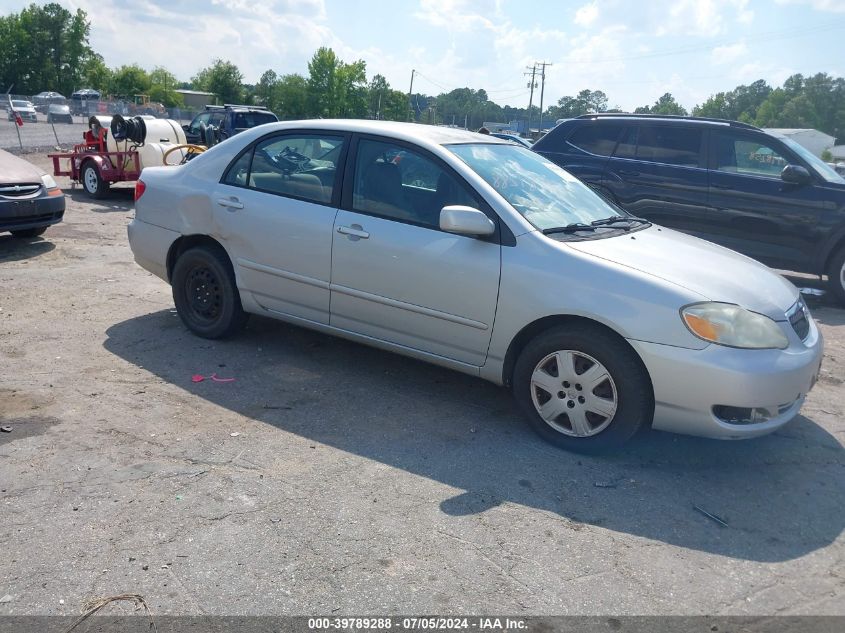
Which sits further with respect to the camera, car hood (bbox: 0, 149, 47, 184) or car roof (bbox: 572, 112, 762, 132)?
car hood (bbox: 0, 149, 47, 184)

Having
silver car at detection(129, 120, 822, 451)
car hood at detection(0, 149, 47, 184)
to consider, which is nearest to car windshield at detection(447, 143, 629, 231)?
silver car at detection(129, 120, 822, 451)

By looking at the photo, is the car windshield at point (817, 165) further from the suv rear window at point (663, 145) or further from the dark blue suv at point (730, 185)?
the suv rear window at point (663, 145)

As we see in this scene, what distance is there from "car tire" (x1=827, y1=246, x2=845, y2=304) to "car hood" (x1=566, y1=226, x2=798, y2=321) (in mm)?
4284

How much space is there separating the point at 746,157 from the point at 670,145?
0.88 m

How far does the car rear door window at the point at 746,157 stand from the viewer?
27.7ft

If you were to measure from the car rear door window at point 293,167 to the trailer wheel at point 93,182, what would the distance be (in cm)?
974

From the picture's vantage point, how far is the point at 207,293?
573 cm

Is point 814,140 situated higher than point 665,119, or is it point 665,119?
point 814,140

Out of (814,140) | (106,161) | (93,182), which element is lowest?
(93,182)

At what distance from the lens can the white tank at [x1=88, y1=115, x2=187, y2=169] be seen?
45.1 ft

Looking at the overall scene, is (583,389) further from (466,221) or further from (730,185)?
(730,185)

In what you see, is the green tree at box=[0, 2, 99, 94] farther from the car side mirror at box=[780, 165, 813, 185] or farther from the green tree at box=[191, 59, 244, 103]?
the car side mirror at box=[780, 165, 813, 185]

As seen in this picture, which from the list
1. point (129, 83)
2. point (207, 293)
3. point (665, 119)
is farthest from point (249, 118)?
point (129, 83)

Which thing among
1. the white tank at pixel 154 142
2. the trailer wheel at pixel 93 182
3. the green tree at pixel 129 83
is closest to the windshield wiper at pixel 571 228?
the white tank at pixel 154 142
